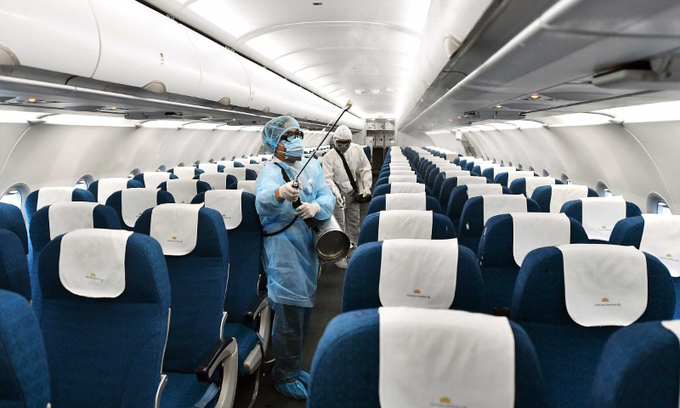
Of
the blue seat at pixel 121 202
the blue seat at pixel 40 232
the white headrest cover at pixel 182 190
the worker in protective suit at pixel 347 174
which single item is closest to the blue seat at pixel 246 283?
the blue seat at pixel 40 232

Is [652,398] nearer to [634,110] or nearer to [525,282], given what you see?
[525,282]

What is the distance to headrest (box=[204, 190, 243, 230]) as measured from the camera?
361 cm

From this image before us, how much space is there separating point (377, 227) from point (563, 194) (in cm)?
322

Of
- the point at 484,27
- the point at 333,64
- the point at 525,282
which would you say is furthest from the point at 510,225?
the point at 333,64

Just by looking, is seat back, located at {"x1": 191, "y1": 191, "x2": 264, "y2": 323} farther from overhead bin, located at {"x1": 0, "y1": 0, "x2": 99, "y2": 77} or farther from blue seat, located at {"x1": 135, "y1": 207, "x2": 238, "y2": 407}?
overhead bin, located at {"x1": 0, "y1": 0, "x2": 99, "y2": 77}

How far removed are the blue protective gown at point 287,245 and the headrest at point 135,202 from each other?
6.05 ft

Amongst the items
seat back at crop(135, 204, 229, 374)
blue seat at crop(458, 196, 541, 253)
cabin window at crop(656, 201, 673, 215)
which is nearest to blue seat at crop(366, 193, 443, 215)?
blue seat at crop(458, 196, 541, 253)

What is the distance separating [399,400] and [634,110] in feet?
19.4

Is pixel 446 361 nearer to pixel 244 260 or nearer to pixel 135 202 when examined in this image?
pixel 244 260

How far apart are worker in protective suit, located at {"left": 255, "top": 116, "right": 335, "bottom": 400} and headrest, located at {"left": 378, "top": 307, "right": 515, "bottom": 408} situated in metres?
1.92

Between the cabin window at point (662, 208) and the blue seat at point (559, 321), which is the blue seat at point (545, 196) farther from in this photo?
the blue seat at point (559, 321)

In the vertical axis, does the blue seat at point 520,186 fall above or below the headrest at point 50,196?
above

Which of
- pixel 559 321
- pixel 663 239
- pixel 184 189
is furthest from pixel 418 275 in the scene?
pixel 184 189

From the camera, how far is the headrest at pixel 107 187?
6.24 meters
